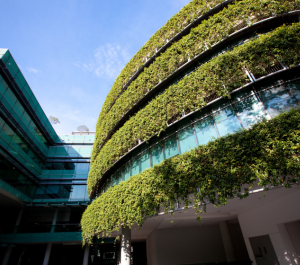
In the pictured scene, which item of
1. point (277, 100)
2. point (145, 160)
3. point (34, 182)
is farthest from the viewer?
point (34, 182)

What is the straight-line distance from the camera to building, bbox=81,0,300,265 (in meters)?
7.60

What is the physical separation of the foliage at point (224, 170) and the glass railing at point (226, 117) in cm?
93

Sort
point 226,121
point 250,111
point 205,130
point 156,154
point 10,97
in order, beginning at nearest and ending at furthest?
point 250,111 < point 226,121 < point 205,130 < point 156,154 < point 10,97

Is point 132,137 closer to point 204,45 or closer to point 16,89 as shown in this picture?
point 204,45

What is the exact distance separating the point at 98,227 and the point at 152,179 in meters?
6.58

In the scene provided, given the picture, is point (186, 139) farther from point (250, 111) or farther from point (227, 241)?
point (227, 241)

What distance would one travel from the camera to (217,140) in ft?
28.3

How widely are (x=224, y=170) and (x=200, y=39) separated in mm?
10104

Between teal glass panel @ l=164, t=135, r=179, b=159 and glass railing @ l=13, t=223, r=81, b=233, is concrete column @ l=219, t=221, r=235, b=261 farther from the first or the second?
glass railing @ l=13, t=223, r=81, b=233

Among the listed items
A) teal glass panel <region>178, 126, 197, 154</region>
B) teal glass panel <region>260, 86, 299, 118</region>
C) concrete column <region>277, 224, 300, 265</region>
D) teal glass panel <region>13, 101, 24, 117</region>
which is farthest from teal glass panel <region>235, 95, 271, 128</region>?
teal glass panel <region>13, 101, 24, 117</region>

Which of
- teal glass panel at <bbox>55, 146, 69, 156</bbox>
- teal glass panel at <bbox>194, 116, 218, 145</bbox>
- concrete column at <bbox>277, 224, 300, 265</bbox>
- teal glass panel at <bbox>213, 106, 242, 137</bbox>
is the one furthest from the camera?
teal glass panel at <bbox>55, 146, 69, 156</bbox>

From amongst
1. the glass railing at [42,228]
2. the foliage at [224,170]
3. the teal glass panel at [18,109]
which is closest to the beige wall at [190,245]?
the foliage at [224,170]

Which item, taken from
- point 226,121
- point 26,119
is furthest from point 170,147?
point 26,119

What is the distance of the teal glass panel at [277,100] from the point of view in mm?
8547
